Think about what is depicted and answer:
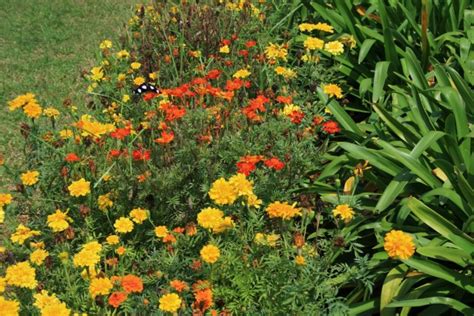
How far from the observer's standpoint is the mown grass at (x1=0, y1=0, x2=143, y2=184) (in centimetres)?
518

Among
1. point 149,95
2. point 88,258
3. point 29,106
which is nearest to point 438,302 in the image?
point 88,258

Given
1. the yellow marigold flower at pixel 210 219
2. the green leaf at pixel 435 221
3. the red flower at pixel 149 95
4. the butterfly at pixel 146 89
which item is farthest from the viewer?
the butterfly at pixel 146 89

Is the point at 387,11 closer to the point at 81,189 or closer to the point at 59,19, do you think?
the point at 81,189

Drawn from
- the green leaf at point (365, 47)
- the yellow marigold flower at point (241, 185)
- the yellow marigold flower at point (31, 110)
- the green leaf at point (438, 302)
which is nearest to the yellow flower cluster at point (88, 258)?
the yellow marigold flower at point (241, 185)

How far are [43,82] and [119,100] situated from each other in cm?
192

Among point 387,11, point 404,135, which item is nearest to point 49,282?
point 404,135

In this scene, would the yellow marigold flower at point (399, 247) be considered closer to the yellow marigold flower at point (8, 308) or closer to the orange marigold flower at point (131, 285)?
the orange marigold flower at point (131, 285)

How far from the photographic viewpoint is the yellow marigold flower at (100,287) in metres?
2.15

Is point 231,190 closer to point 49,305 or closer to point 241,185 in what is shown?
point 241,185

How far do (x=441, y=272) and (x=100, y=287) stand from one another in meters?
1.20

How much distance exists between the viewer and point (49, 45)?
20.6 ft

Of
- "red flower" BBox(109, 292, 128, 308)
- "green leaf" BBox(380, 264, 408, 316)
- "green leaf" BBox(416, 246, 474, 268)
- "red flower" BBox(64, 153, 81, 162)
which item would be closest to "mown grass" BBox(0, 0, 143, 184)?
"red flower" BBox(64, 153, 81, 162)

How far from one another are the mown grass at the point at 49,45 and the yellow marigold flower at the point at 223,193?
8.18 ft

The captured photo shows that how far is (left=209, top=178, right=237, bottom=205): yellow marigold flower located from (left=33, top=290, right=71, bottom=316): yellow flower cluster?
61 centimetres
